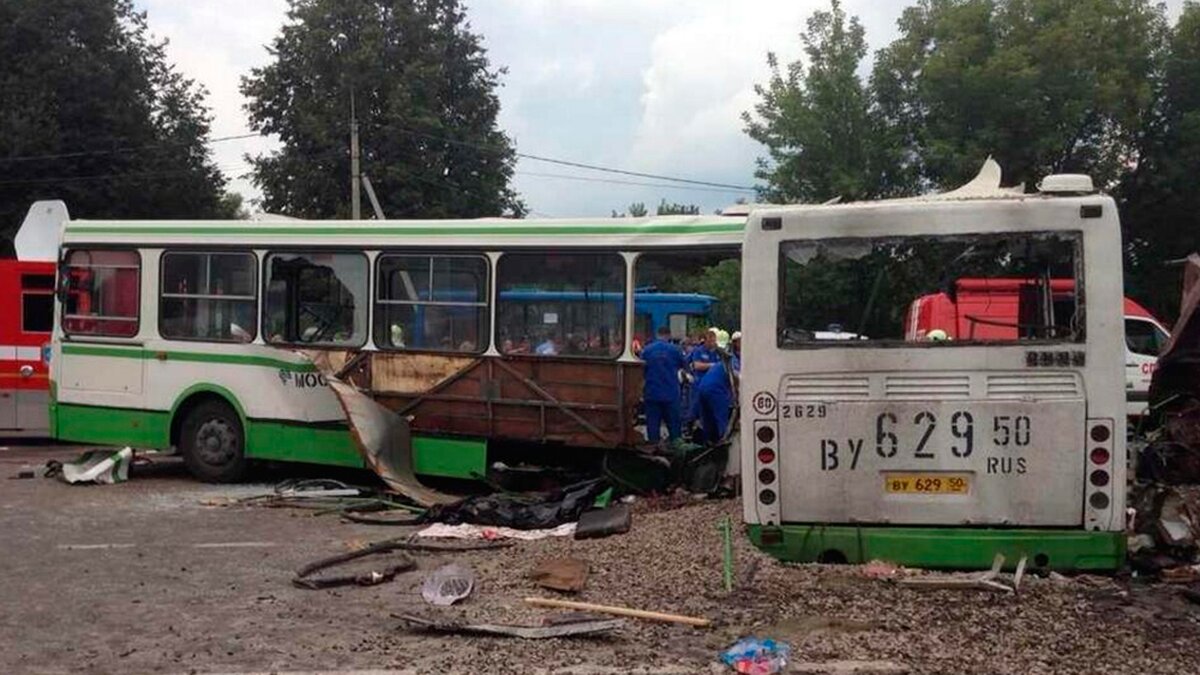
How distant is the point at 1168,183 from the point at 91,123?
2737 centimetres

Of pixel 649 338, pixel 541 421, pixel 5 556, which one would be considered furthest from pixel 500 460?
pixel 5 556

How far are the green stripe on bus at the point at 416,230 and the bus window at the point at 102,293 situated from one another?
11.8 inches

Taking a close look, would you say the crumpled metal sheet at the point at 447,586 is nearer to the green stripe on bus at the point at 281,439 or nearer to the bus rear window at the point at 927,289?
the bus rear window at the point at 927,289

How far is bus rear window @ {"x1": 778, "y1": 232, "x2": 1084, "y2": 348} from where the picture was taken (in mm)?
7277

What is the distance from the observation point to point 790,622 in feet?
22.2

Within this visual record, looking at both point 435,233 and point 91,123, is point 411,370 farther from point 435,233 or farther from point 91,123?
point 91,123

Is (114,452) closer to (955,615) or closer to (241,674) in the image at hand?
(241,674)

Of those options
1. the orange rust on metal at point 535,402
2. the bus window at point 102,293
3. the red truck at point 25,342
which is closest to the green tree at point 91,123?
the red truck at point 25,342

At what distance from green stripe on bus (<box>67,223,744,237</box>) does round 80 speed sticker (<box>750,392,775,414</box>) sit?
4.08 metres

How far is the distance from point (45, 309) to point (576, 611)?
1337cm

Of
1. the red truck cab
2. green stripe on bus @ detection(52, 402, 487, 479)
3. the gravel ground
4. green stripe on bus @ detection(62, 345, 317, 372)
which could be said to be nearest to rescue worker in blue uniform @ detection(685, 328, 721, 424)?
green stripe on bus @ detection(52, 402, 487, 479)

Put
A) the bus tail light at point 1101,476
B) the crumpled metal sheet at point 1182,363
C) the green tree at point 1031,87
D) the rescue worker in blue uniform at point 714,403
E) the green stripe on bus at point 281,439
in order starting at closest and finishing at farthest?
the bus tail light at point 1101,476 → the crumpled metal sheet at point 1182,363 → the green stripe on bus at point 281,439 → the rescue worker in blue uniform at point 714,403 → the green tree at point 1031,87

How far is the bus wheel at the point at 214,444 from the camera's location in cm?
1330

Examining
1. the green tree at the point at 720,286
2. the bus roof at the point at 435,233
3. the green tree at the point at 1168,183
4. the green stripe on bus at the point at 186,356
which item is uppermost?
the green tree at the point at 1168,183
